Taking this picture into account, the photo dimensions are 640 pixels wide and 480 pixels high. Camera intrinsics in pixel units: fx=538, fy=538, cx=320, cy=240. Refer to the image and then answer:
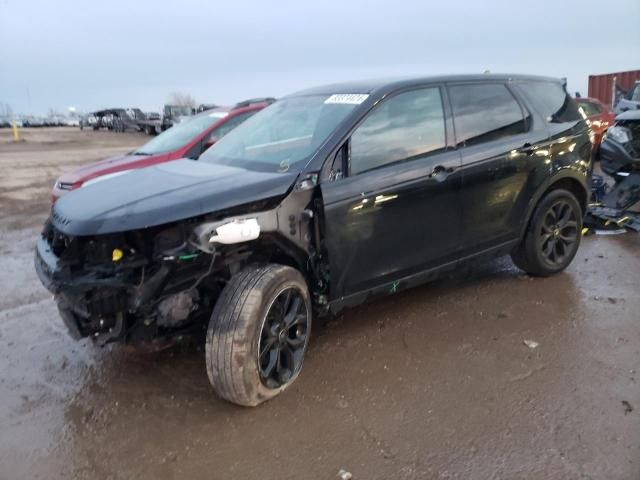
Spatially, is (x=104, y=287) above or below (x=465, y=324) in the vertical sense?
above

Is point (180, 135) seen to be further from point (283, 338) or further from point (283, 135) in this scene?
point (283, 338)

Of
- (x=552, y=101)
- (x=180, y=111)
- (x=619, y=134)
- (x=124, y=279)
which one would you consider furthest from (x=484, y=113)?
(x=180, y=111)

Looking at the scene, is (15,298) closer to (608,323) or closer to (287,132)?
(287,132)

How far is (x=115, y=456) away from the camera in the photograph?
9.04 ft

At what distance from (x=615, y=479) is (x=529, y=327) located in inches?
65.4

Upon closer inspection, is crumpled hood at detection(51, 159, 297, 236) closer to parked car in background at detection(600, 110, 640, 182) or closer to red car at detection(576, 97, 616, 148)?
parked car in background at detection(600, 110, 640, 182)

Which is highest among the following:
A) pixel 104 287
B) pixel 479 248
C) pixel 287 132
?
pixel 287 132

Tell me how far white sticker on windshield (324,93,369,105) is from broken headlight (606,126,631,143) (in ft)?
16.6

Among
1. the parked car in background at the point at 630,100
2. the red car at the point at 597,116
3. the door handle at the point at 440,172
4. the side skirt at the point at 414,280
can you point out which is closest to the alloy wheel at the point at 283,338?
the side skirt at the point at 414,280

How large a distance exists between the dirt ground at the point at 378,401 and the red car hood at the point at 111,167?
2.37m

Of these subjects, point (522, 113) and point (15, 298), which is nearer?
point (522, 113)

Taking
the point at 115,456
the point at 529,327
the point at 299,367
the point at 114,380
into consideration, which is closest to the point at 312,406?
the point at 299,367

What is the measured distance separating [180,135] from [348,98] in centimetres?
457

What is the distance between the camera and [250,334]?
2955 mm
